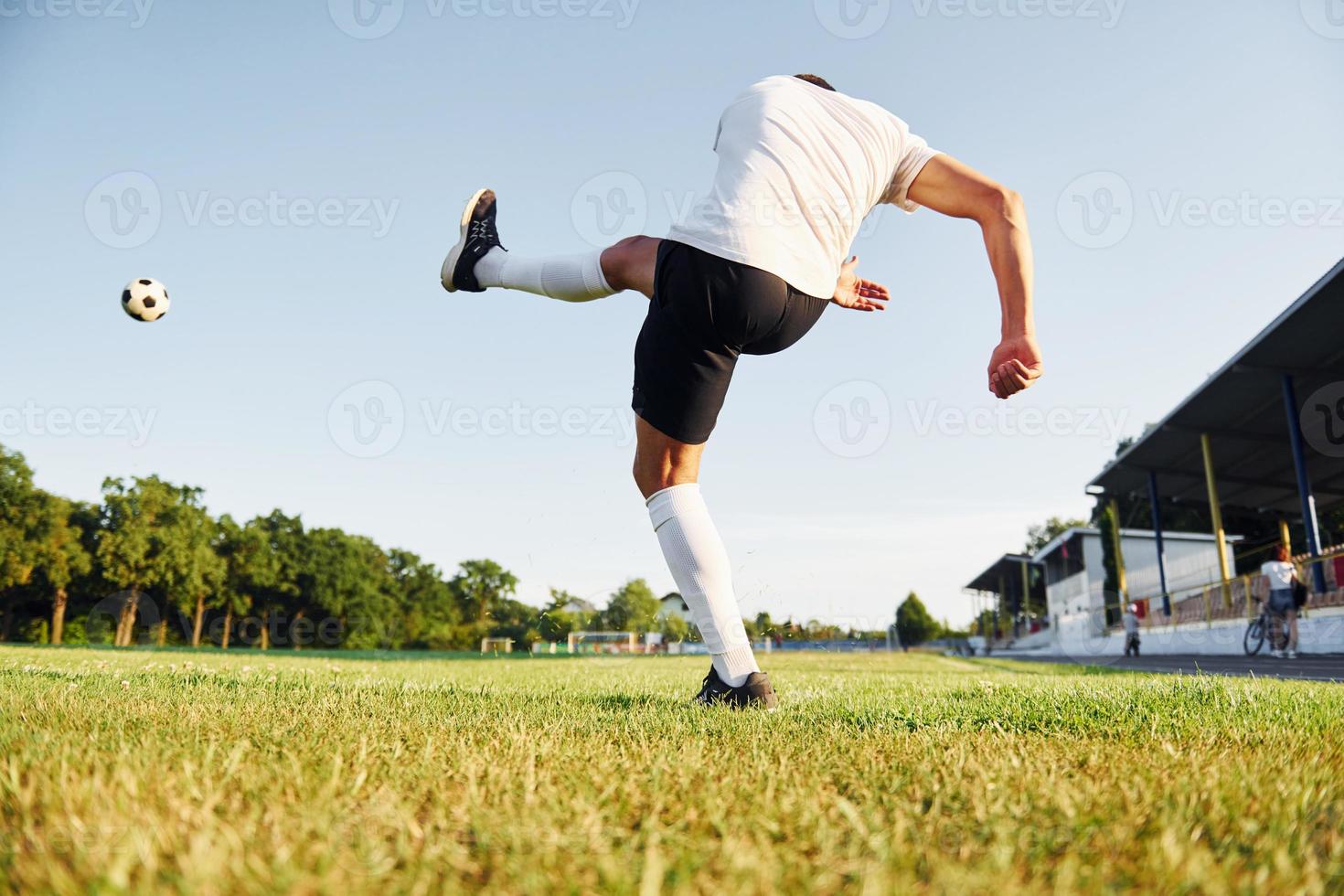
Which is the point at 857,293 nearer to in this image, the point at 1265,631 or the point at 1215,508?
the point at 1265,631

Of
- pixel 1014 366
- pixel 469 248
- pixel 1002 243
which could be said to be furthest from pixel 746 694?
pixel 469 248

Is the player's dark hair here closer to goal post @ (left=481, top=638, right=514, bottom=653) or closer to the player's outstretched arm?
the player's outstretched arm

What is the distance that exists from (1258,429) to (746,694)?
26.8m

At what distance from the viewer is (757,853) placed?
43.4 inches

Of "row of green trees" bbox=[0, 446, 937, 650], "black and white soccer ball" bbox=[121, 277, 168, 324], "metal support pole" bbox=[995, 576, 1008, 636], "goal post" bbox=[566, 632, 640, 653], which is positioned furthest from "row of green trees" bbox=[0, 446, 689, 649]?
"metal support pole" bbox=[995, 576, 1008, 636]

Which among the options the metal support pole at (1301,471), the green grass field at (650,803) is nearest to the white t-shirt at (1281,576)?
the metal support pole at (1301,471)

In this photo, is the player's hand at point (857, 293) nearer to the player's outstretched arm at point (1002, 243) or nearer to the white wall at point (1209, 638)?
the player's outstretched arm at point (1002, 243)

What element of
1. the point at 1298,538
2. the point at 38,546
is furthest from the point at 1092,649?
the point at 38,546

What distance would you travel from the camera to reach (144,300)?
26.2 feet

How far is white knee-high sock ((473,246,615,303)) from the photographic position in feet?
11.2

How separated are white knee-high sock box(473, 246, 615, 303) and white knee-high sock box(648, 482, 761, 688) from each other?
0.93 metres

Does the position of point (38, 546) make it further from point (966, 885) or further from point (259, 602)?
point (966, 885)

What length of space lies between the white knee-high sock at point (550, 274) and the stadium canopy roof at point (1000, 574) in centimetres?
5674

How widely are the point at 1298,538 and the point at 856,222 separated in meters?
54.0
